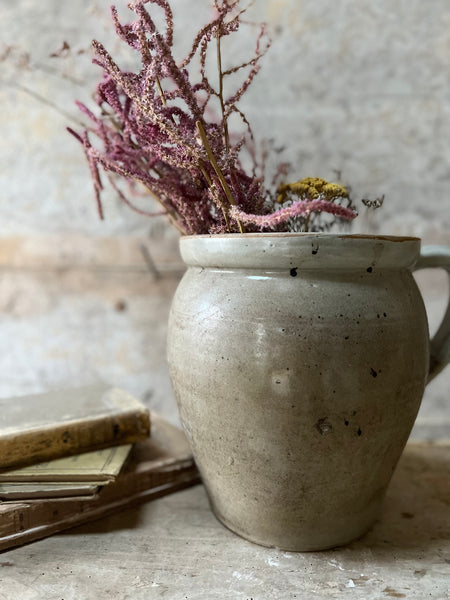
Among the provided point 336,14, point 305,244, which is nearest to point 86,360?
point 305,244

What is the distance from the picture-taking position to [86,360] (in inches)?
42.9

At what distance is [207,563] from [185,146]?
0.46m

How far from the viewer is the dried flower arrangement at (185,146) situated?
0.50m

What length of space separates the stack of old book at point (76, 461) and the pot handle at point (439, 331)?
1.24ft

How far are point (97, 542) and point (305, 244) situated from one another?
433mm

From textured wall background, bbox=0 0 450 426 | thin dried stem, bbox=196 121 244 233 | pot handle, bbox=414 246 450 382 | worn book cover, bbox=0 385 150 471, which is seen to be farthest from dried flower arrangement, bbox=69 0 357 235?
textured wall background, bbox=0 0 450 426

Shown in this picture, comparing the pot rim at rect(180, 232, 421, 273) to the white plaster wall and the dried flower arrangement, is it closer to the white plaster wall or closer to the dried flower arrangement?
the dried flower arrangement

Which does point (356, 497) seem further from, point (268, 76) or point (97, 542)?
point (268, 76)

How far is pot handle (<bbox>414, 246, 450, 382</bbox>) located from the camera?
0.63 meters

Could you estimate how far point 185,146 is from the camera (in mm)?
525

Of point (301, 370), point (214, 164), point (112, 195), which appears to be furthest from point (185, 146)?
point (112, 195)

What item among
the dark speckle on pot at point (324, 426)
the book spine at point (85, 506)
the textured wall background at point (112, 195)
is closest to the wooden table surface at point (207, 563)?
the book spine at point (85, 506)

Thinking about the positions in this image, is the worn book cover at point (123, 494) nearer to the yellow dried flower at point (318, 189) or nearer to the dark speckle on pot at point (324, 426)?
the dark speckle on pot at point (324, 426)

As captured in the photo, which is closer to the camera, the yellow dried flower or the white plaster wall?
the yellow dried flower
